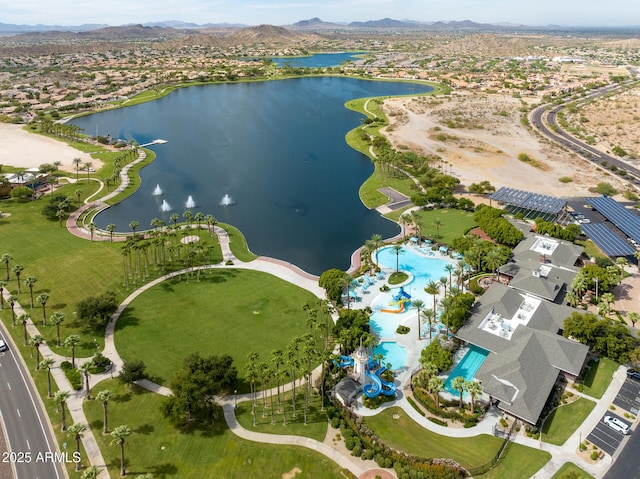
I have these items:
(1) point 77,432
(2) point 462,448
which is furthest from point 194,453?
(2) point 462,448

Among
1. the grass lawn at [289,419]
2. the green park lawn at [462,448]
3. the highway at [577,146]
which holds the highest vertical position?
the highway at [577,146]

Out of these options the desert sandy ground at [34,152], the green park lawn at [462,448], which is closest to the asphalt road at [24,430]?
the green park lawn at [462,448]

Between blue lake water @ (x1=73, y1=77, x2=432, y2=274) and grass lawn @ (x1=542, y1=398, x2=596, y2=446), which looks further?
blue lake water @ (x1=73, y1=77, x2=432, y2=274)

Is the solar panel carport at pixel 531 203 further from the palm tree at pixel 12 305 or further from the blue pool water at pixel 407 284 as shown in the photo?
the palm tree at pixel 12 305

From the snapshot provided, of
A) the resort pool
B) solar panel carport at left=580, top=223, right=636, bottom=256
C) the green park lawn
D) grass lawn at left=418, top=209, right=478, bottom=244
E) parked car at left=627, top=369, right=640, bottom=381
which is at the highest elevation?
solar panel carport at left=580, top=223, right=636, bottom=256

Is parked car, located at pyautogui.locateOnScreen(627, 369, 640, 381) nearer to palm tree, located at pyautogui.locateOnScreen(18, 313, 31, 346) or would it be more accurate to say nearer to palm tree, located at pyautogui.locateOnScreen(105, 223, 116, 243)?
palm tree, located at pyautogui.locateOnScreen(18, 313, 31, 346)

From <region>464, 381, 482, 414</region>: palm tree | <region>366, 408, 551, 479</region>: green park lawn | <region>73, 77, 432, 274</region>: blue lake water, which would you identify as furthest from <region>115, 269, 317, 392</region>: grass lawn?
<region>464, 381, 482, 414</region>: palm tree

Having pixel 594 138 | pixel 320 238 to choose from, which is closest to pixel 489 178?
pixel 320 238
